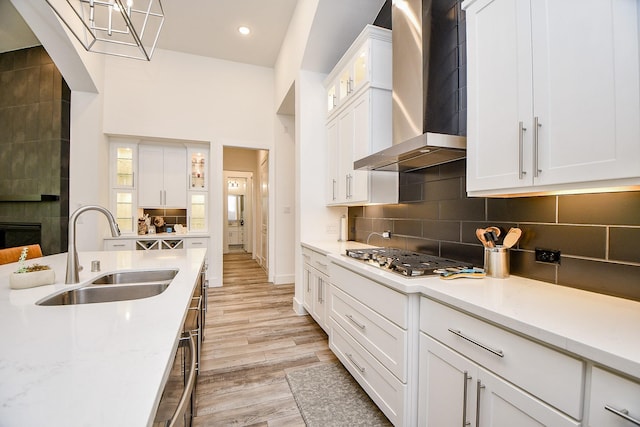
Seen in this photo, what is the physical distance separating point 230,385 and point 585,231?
2276 mm

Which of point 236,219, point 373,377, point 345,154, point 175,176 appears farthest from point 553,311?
point 236,219

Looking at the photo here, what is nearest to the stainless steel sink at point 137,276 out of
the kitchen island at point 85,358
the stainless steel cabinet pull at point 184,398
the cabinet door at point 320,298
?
the kitchen island at point 85,358

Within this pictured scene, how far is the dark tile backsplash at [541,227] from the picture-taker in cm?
112

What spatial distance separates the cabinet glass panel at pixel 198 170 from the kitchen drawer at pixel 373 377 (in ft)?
11.8

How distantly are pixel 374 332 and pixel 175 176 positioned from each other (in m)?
4.25

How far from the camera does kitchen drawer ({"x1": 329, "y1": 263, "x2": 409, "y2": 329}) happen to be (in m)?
1.42

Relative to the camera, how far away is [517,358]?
94 centimetres

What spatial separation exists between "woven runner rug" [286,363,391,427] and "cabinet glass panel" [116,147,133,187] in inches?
158

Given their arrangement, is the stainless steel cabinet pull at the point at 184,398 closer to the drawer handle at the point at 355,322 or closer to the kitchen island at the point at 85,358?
the kitchen island at the point at 85,358

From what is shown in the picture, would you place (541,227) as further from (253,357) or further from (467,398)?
(253,357)

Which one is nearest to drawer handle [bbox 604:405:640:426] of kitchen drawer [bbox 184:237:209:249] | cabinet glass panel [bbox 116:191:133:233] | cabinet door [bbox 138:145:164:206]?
kitchen drawer [bbox 184:237:209:249]

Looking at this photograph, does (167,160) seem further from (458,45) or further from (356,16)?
(458,45)

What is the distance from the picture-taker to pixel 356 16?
2.85 meters

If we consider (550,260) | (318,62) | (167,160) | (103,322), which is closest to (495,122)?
(550,260)
